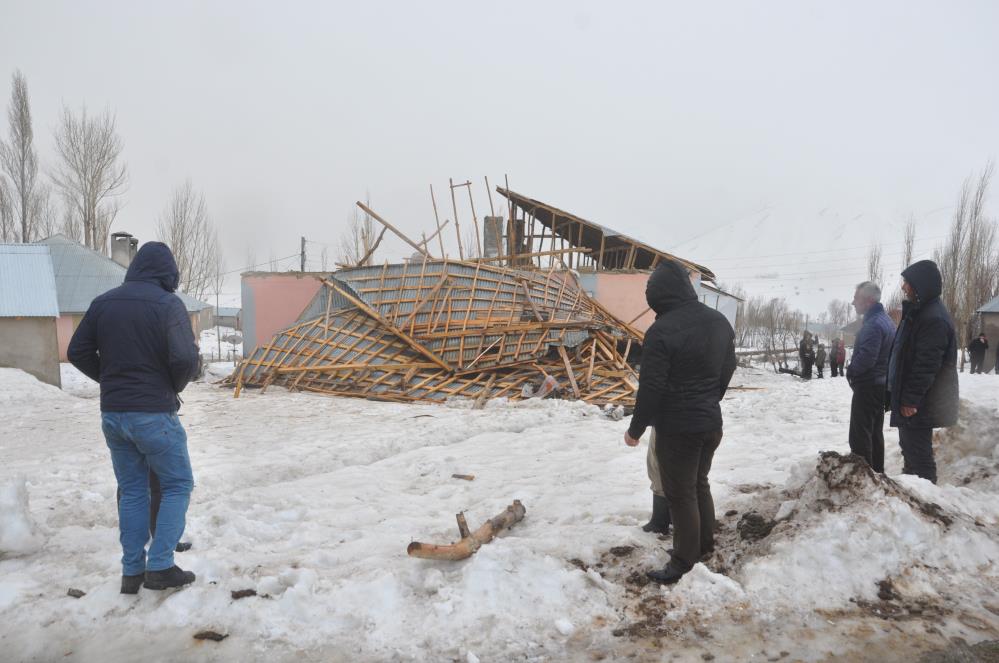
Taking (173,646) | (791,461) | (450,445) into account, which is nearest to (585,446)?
(450,445)

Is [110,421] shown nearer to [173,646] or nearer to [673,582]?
[173,646]

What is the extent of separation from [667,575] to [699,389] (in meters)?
0.97

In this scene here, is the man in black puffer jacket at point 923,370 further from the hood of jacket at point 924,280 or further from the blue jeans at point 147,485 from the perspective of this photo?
the blue jeans at point 147,485

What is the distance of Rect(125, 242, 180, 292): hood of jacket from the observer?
3.11 meters

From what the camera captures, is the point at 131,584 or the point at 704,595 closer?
the point at 704,595

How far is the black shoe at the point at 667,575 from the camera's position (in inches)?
121

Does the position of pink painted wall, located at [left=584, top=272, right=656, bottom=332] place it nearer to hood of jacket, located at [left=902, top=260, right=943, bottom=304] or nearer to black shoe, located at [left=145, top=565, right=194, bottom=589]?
hood of jacket, located at [left=902, top=260, right=943, bottom=304]

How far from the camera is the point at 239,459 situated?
6.35 meters

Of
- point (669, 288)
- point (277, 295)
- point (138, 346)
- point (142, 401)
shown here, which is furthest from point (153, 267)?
point (277, 295)

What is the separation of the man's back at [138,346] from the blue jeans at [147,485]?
110 mm

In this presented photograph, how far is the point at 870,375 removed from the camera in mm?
4457

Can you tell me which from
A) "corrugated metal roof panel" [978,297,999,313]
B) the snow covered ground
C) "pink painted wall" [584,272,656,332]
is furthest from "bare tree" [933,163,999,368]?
the snow covered ground

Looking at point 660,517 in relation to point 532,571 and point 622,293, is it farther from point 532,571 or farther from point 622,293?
point 622,293

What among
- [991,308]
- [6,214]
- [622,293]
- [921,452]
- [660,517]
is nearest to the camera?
[660,517]
